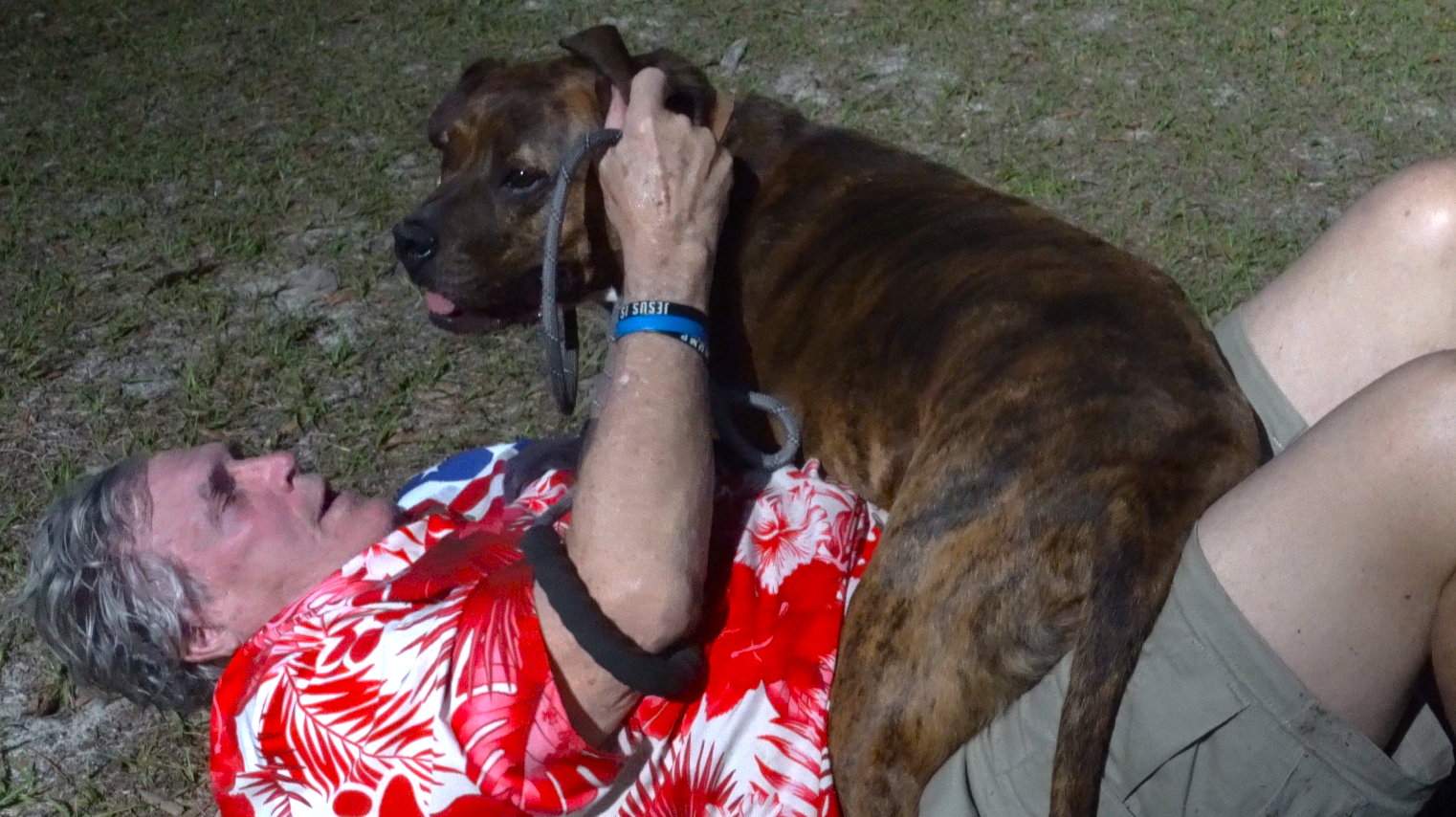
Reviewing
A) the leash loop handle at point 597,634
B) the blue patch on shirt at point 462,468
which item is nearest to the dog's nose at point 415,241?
the blue patch on shirt at point 462,468

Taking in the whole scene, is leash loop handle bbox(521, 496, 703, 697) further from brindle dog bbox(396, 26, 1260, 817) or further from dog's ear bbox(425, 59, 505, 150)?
dog's ear bbox(425, 59, 505, 150)

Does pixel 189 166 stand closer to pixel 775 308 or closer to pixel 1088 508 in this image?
pixel 775 308

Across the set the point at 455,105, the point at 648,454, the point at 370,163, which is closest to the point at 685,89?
the point at 455,105

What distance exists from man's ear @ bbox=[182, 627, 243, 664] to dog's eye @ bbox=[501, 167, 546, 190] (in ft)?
3.72

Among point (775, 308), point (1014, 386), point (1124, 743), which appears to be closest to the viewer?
point (1124, 743)

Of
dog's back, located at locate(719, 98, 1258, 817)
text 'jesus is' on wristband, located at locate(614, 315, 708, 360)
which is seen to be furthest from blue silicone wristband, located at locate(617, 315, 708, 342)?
dog's back, located at locate(719, 98, 1258, 817)

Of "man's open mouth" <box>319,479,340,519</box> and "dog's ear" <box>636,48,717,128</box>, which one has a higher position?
"dog's ear" <box>636,48,717,128</box>

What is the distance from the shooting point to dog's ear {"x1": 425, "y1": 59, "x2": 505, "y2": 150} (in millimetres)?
3018

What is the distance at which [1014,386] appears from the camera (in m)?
2.10

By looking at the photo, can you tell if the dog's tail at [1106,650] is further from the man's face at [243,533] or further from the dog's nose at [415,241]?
the dog's nose at [415,241]

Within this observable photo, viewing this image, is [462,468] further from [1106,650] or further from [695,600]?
[1106,650]

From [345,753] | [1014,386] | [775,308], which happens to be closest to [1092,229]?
[775,308]

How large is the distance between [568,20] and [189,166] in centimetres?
184

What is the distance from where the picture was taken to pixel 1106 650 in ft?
5.58
